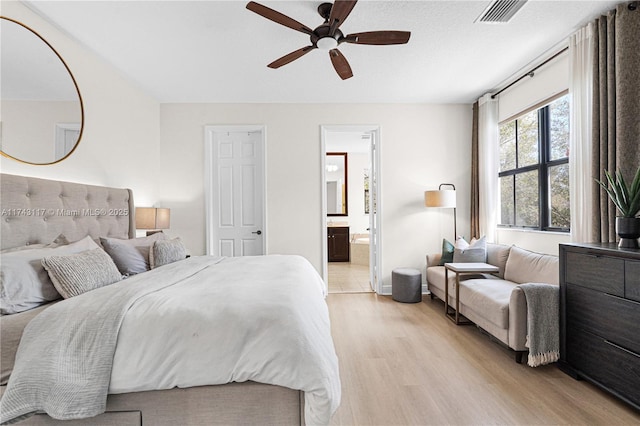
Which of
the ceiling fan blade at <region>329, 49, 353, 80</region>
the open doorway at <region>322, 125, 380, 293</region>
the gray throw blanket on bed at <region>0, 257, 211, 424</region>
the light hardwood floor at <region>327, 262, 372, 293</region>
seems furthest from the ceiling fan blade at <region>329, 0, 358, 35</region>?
the open doorway at <region>322, 125, 380, 293</region>

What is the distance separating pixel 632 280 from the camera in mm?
1773

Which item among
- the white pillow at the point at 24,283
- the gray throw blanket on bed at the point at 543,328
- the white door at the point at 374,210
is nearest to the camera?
the white pillow at the point at 24,283

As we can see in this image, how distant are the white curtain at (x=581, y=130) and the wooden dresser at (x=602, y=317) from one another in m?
0.59

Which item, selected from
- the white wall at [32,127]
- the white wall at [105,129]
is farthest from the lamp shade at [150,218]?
the white wall at [32,127]

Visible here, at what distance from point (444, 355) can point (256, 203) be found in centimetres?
303

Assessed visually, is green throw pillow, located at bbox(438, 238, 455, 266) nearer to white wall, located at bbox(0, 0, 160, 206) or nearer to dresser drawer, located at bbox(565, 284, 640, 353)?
dresser drawer, located at bbox(565, 284, 640, 353)

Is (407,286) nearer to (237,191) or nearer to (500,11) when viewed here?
(237,191)

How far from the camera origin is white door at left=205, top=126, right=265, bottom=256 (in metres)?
4.47

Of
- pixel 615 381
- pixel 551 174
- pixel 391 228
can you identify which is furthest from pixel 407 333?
pixel 551 174

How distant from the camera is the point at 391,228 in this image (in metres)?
4.48

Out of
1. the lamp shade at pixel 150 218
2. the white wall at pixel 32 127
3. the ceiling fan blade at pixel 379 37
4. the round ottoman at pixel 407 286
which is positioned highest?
the ceiling fan blade at pixel 379 37

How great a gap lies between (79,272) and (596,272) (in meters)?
3.11

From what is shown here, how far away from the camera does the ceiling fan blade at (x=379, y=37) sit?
7.22 feet

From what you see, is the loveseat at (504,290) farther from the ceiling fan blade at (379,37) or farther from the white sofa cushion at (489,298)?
the ceiling fan blade at (379,37)
